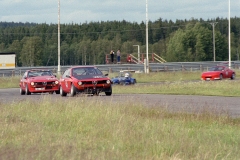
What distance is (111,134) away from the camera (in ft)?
43.2

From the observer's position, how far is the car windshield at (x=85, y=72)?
1195 inches

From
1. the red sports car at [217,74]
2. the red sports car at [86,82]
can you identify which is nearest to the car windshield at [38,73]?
the red sports car at [86,82]

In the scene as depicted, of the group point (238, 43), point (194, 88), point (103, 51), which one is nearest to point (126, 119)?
point (194, 88)

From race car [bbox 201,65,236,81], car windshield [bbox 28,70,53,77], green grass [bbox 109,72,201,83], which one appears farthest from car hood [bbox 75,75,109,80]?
green grass [bbox 109,72,201,83]

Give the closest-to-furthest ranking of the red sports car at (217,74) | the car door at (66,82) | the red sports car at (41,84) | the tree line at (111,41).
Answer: the car door at (66,82) < the red sports car at (41,84) < the red sports car at (217,74) < the tree line at (111,41)

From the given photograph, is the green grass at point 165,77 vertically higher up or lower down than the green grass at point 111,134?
higher up

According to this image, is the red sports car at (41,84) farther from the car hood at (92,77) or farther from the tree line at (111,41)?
the tree line at (111,41)

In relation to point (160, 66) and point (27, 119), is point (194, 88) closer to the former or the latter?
point (27, 119)

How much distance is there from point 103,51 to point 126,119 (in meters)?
154

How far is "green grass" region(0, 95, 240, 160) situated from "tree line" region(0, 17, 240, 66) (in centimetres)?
12234

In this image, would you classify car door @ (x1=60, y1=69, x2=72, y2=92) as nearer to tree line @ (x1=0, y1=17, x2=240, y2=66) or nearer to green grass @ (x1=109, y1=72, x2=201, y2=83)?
green grass @ (x1=109, y1=72, x2=201, y2=83)

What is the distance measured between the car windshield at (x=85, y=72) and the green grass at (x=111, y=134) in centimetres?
1102

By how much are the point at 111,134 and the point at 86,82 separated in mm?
16456

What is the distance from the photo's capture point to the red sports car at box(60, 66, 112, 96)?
29.5 meters
